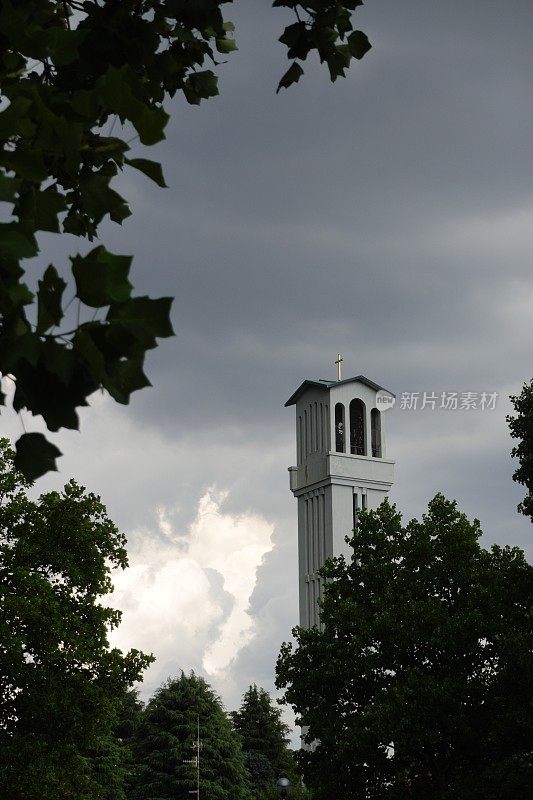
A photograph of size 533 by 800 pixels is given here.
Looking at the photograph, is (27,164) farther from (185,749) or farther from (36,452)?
(185,749)

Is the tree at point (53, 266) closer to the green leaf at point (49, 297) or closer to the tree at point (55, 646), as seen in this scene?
the green leaf at point (49, 297)

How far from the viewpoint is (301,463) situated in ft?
213

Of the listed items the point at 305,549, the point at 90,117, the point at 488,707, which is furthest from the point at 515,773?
the point at 305,549

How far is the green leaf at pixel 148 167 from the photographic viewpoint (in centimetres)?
384

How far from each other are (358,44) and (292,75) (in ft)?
1.48

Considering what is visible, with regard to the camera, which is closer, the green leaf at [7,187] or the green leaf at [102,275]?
the green leaf at [102,275]

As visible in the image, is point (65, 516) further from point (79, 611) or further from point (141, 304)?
point (141, 304)

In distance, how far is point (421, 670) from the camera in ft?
92.9

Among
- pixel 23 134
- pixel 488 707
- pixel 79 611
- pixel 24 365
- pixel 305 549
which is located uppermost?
pixel 305 549

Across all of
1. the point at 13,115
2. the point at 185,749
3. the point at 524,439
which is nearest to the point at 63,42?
the point at 13,115

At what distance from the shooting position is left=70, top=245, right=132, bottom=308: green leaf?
2994 mm

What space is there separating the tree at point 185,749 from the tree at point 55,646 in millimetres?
41013

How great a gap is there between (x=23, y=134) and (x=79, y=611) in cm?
2577

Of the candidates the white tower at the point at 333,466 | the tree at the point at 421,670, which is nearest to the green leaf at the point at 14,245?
the tree at the point at 421,670
